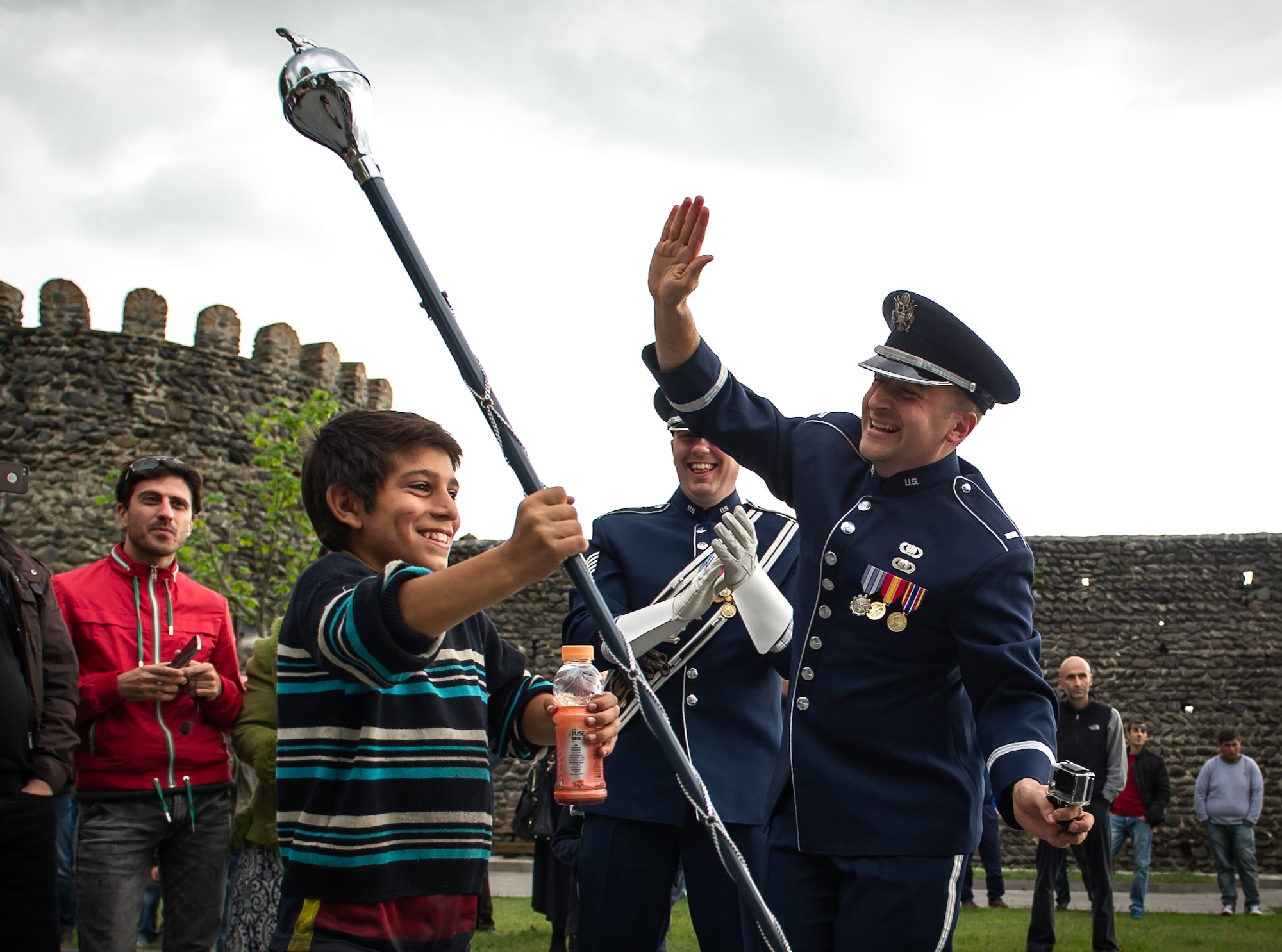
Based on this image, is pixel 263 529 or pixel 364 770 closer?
pixel 364 770

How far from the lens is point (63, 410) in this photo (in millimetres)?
17188

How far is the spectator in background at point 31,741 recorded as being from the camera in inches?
140

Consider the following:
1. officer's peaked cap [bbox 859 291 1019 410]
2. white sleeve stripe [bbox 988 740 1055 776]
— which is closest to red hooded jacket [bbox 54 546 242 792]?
officer's peaked cap [bbox 859 291 1019 410]

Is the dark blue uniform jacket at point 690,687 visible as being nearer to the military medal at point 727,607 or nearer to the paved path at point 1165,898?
the military medal at point 727,607

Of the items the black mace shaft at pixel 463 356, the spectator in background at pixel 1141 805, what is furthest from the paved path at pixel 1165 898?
the black mace shaft at pixel 463 356

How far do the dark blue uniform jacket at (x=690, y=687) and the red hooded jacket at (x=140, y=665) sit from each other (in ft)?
4.67

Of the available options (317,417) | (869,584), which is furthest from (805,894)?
(317,417)

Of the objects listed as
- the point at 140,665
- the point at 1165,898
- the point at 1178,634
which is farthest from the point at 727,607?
the point at 1178,634

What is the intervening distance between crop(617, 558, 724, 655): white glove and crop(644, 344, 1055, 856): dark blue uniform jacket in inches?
20.6

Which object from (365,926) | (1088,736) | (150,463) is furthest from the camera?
(1088,736)

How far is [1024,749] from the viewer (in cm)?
256

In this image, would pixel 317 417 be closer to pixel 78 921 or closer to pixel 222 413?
pixel 222 413

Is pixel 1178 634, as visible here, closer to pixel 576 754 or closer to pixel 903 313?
pixel 903 313

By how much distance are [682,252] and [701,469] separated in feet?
4.82
